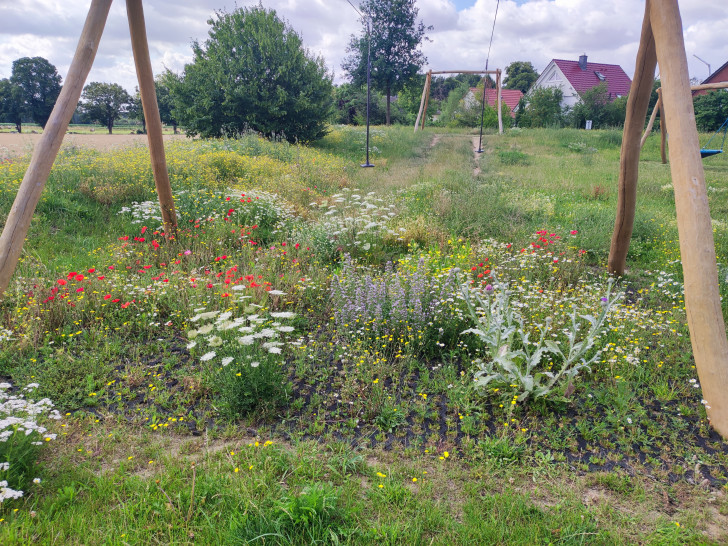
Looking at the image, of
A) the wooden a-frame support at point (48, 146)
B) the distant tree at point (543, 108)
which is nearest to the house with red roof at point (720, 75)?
the distant tree at point (543, 108)

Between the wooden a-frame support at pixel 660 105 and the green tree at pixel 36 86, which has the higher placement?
the green tree at pixel 36 86

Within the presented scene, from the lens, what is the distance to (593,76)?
135ft

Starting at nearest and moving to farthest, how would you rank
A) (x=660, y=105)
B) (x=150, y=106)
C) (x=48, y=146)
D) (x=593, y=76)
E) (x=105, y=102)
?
(x=48, y=146) → (x=150, y=106) → (x=660, y=105) → (x=105, y=102) → (x=593, y=76)

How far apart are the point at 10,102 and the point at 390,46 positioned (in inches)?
834

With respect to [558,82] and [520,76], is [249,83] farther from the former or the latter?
[520,76]

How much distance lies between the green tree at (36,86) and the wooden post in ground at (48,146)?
16.1 metres

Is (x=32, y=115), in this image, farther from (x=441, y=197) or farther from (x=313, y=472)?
(x=313, y=472)

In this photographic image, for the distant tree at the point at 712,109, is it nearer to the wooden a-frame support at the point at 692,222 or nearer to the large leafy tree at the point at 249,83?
the large leafy tree at the point at 249,83

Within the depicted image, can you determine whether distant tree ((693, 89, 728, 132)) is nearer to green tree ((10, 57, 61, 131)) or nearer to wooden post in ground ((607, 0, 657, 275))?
wooden post in ground ((607, 0, 657, 275))

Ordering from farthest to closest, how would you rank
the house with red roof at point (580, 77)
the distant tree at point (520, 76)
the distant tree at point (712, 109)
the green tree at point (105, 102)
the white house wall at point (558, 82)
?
1. the distant tree at point (520, 76)
2. the house with red roof at point (580, 77)
3. the white house wall at point (558, 82)
4. the green tree at point (105, 102)
5. the distant tree at point (712, 109)

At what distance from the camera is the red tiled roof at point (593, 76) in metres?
40.1

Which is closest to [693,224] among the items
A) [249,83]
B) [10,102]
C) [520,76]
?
[249,83]

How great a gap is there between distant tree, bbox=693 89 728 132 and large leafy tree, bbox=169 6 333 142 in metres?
23.1

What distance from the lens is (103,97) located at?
29406 millimetres
